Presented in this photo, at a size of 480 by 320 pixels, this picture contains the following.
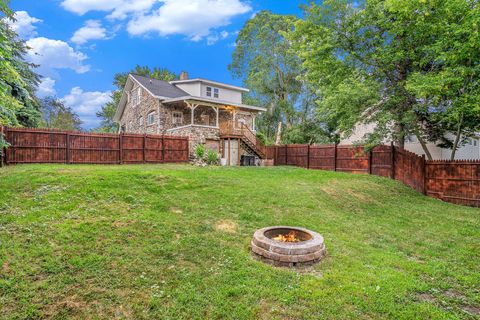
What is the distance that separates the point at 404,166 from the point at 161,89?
18.7 m

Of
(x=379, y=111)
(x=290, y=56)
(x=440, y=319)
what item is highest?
(x=290, y=56)

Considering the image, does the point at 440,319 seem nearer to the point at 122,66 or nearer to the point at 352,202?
the point at 352,202

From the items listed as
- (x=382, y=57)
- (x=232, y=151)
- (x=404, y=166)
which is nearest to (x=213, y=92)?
(x=232, y=151)

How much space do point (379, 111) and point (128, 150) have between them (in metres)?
13.0

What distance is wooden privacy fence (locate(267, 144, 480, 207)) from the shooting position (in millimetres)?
11492

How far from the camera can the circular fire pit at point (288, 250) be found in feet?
16.0

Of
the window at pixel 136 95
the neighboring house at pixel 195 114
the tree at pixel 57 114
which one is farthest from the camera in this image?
the tree at pixel 57 114

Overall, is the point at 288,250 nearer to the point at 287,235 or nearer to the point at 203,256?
the point at 287,235

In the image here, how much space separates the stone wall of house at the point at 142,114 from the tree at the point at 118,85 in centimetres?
1445

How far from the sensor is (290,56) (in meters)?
29.6

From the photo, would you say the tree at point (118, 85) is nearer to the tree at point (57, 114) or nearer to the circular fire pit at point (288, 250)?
the tree at point (57, 114)

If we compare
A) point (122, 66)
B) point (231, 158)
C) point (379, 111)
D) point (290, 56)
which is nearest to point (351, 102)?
point (379, 111)

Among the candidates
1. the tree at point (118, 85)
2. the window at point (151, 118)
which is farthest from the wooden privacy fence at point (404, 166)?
the tree at point (118, 85)

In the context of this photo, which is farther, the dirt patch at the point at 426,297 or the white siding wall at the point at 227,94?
the white siding wall at the point at 227,94
